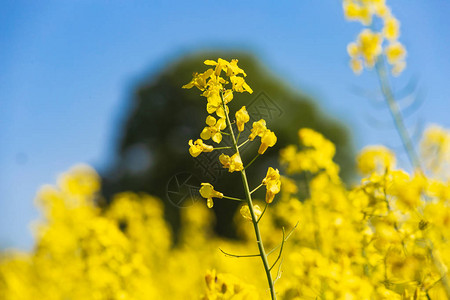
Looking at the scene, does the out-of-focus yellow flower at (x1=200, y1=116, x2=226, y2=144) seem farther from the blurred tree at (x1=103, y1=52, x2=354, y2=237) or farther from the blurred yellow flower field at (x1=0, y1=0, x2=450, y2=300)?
the blurred tree at (x1=103, y1=52, x2=354, y2=237)

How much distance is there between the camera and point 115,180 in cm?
2086

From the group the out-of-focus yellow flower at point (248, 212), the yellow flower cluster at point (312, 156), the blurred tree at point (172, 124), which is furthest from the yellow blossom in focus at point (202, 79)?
the blurred tree at point (172, 124)

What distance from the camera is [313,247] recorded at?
3340 mm

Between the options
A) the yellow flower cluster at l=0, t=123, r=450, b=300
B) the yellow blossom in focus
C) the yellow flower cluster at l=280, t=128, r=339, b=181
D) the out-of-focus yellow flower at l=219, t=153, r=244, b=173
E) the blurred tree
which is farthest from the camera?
the blurred tree

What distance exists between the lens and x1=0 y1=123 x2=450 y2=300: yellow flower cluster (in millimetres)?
1717

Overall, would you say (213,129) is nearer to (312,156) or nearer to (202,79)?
Result: (202,79)

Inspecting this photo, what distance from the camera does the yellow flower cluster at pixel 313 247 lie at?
5.63 ft

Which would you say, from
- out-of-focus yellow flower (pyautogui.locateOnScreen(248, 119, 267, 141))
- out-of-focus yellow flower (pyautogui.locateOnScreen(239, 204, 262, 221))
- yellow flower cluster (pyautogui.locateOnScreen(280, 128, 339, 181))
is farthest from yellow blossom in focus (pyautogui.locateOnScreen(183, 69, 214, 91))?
yellow flower cluster (pyautogui.locateOnScreen(280, 128, 339, 181))

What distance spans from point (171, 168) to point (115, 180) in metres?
3.55

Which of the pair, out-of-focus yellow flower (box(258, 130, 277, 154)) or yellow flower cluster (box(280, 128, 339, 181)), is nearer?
out-of-focus yellow flower (box(258, 130, 277, 154))

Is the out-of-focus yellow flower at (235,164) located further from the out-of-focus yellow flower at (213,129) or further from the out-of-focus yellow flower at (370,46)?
the out-of-focus yellow flower at (370,46)

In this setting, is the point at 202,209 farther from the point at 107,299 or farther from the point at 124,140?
the point at 124,140

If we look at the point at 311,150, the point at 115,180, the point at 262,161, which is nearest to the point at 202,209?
the point at 262,161

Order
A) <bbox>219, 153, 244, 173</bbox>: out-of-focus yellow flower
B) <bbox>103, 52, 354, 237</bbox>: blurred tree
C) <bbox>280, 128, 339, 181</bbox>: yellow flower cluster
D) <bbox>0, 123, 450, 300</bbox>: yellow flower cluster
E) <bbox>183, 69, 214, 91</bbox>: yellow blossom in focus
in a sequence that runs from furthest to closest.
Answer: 1. <bbox>103, 52, 354, 237</bbox>: blurred tree
2. <bbox>280, 128, 339, 181</bbox>: yellow flower cluster
3. <bbox>0, 123, 450, 300</bbox>: yellow flower cluster
4. <bbox>183, 69, 214, 91</bbox>: yellow blossom in focus
5. <bbox>219, 153, 244, 173</bbox>: out-of-focus yellow flower
